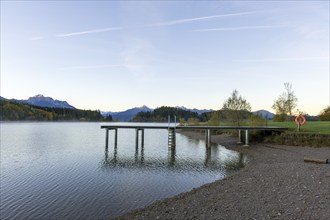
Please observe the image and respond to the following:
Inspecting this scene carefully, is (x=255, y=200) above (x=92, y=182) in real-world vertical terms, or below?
above

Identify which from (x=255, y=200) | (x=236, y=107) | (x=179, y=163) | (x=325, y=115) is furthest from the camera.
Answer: (x=325, y=115)

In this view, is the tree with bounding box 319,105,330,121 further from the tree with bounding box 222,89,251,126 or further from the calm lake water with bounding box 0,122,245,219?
the calm lake water with bounding box 0,122,245,219

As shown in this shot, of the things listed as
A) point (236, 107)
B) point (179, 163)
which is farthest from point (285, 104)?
point (179, 163)

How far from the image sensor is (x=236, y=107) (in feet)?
170

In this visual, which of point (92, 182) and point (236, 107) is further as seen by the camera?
point (236, 107)

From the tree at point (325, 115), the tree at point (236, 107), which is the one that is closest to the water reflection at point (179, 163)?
the tree at point (236, 107)

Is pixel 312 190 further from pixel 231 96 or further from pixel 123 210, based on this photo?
pixel 231 96

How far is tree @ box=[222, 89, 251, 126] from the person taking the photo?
51.0 meters

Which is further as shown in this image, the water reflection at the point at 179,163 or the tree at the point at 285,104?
the tree at the point at 285,104

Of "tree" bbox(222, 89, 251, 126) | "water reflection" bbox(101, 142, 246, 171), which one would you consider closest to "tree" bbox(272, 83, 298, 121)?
"tree" bbox(222, 89, 251, 126)

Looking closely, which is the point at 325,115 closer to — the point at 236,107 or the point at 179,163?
the point at 236,107

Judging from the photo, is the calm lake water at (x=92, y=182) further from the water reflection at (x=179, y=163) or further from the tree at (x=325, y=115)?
the tree at (x=325, y=115)

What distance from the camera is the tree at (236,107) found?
2008 inches

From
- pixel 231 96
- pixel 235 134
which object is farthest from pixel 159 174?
pixel 231 96
